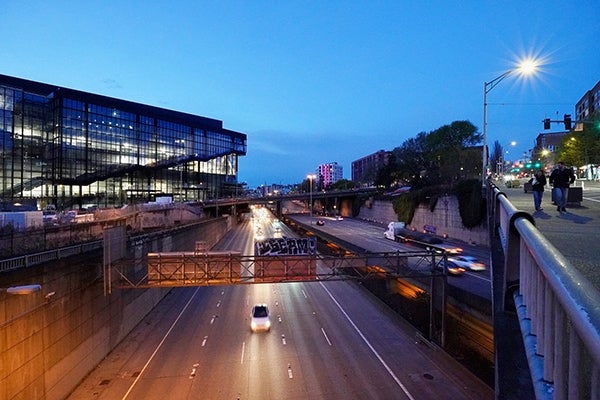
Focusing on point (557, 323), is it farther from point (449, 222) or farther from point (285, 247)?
point (449, 222)

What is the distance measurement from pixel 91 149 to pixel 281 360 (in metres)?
66.1

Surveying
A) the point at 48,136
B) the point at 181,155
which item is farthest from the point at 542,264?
the point at 181,155

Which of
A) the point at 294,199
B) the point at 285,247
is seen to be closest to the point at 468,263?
the point at 285,247

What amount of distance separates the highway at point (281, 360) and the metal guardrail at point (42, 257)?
641 centimetres

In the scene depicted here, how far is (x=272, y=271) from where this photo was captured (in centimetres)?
2302

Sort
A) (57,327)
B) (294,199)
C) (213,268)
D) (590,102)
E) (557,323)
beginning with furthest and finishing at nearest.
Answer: (294,199) → (590,102) → (213,268) → (57,327) → (557,323)

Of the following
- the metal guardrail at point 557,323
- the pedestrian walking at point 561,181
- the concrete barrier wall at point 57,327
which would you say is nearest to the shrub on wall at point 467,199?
the pedestrian walking at point 561,181

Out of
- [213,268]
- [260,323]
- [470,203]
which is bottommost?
[260,323]

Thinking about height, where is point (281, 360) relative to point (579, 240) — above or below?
below

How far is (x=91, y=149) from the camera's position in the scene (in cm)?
7306

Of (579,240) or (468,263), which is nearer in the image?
(579,240)

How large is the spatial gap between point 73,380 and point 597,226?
840 inches

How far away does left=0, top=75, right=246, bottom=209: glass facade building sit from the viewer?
59688 millimetres

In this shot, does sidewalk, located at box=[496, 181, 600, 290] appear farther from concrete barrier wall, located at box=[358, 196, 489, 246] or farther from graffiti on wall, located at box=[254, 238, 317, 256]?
concrete barrier wall, located at box=[358, 196, 489, 246]
